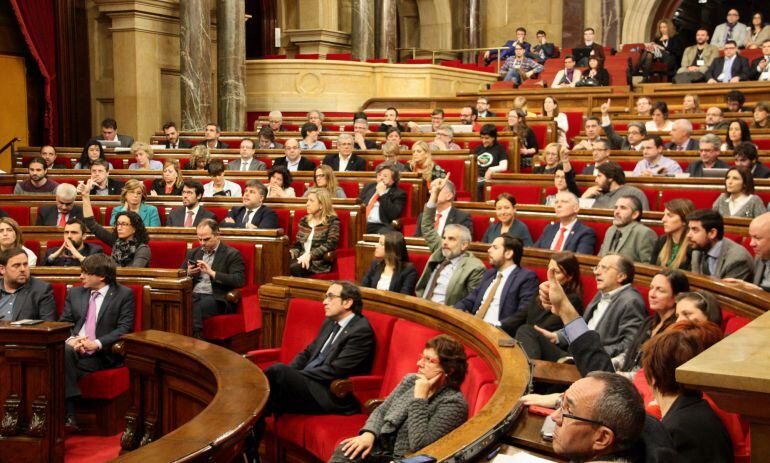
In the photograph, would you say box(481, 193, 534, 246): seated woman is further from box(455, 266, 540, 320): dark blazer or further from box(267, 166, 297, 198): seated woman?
box(267, 166, 297, 198): seated woman

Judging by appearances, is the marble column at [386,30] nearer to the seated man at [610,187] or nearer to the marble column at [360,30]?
the marble column at [360,30]

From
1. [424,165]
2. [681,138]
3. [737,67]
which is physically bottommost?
[424,165]

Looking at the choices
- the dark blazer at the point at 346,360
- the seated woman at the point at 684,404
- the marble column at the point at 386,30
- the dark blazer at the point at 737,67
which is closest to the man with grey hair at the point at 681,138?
the dark blazer at the point at 737,67

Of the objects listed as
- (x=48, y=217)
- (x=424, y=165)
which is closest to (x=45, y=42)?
(x=48, y=217)

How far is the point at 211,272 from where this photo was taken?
17.2 ft

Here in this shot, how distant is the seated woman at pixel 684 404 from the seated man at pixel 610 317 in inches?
46.7

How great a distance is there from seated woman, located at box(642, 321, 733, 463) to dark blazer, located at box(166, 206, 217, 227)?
4.26m

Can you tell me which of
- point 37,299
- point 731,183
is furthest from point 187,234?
point 731,183

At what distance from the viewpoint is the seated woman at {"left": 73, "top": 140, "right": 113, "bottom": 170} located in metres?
7.92

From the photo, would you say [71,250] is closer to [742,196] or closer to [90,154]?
[90,154]

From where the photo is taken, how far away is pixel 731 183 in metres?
4.76

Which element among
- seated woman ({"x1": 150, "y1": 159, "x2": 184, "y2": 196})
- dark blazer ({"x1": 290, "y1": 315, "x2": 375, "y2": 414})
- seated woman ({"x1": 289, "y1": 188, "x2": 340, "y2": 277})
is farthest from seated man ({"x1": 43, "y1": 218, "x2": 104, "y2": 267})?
dark blazer ({"x1": 290, "y1": 315, "x2": 375, "y2": 414})

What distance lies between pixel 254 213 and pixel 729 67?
6149 mm

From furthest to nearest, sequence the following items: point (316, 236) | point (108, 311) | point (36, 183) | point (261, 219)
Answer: point (36, 183) → point (261, 219) → point (316, 236) → point (108, 311)
